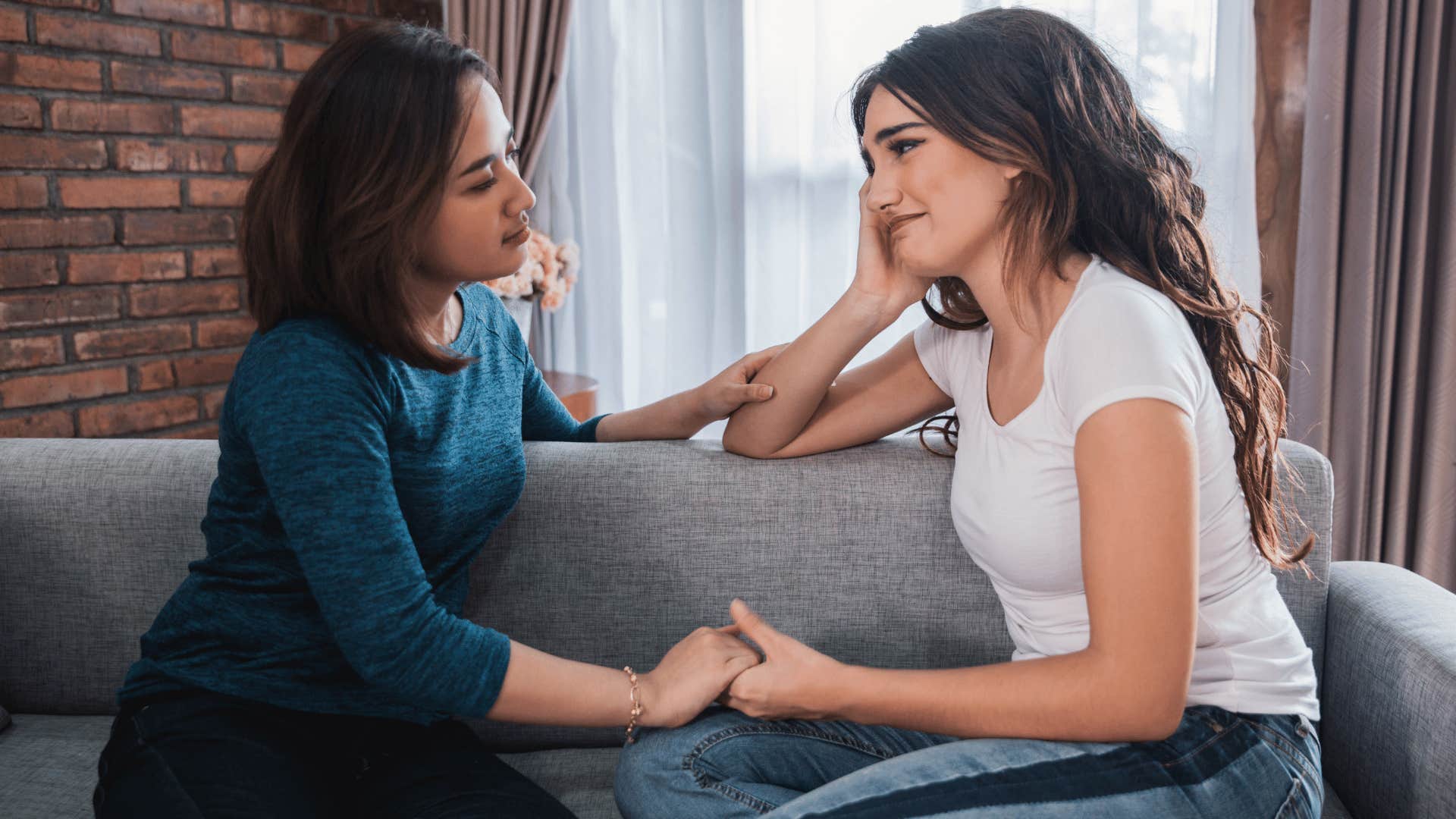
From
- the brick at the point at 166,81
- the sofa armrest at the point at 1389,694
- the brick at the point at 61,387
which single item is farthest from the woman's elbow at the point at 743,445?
the brick at the point at 166,81

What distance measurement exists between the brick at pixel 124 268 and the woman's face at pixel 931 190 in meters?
2.17

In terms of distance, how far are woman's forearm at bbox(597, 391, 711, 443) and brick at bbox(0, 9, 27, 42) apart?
6.15 ft

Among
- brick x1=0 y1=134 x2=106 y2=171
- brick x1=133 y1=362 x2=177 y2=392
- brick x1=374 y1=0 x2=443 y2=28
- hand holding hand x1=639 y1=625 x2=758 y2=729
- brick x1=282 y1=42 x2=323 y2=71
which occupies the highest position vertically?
brick x1=374 y1=0 x2=443 y2=28

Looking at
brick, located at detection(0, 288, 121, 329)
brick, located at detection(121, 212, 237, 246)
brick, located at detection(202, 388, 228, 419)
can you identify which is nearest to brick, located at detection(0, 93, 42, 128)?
brick, located at detection(121, 212, 237, 246)

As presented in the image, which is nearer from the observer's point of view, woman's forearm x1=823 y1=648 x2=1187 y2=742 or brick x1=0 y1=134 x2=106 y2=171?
woman's forearm x1=823 y1=648 x2=1187 y2=742

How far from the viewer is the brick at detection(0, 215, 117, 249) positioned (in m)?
2.39

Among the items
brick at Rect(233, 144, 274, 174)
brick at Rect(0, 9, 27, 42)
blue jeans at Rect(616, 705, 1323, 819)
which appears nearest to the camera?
blue jeans at Rect(616, 705, 1323, 819)

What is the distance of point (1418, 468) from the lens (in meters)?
2.28

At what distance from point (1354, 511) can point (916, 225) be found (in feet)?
5.57

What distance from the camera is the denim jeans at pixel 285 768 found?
1.01 meters

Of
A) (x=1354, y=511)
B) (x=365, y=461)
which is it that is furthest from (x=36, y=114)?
(x=1354, y=511)

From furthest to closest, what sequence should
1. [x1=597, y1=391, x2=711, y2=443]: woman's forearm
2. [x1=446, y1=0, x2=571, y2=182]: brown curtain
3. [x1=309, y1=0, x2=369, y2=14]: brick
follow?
[x1=446, y1=0, x2=571, y2=182]: brown curtain, [x1=309, y1=0, x2=369, y2=14]: brick, [x1=597, y1=391, x2=711, y2=443]: woman's forearm

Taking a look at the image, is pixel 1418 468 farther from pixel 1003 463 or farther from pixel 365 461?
pixel 365 461

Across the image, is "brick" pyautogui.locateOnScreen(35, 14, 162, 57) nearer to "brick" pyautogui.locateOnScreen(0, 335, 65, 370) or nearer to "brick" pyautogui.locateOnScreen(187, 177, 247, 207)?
"brick" pyautogui.locateOnScreen(187, 177, 247, 207)
